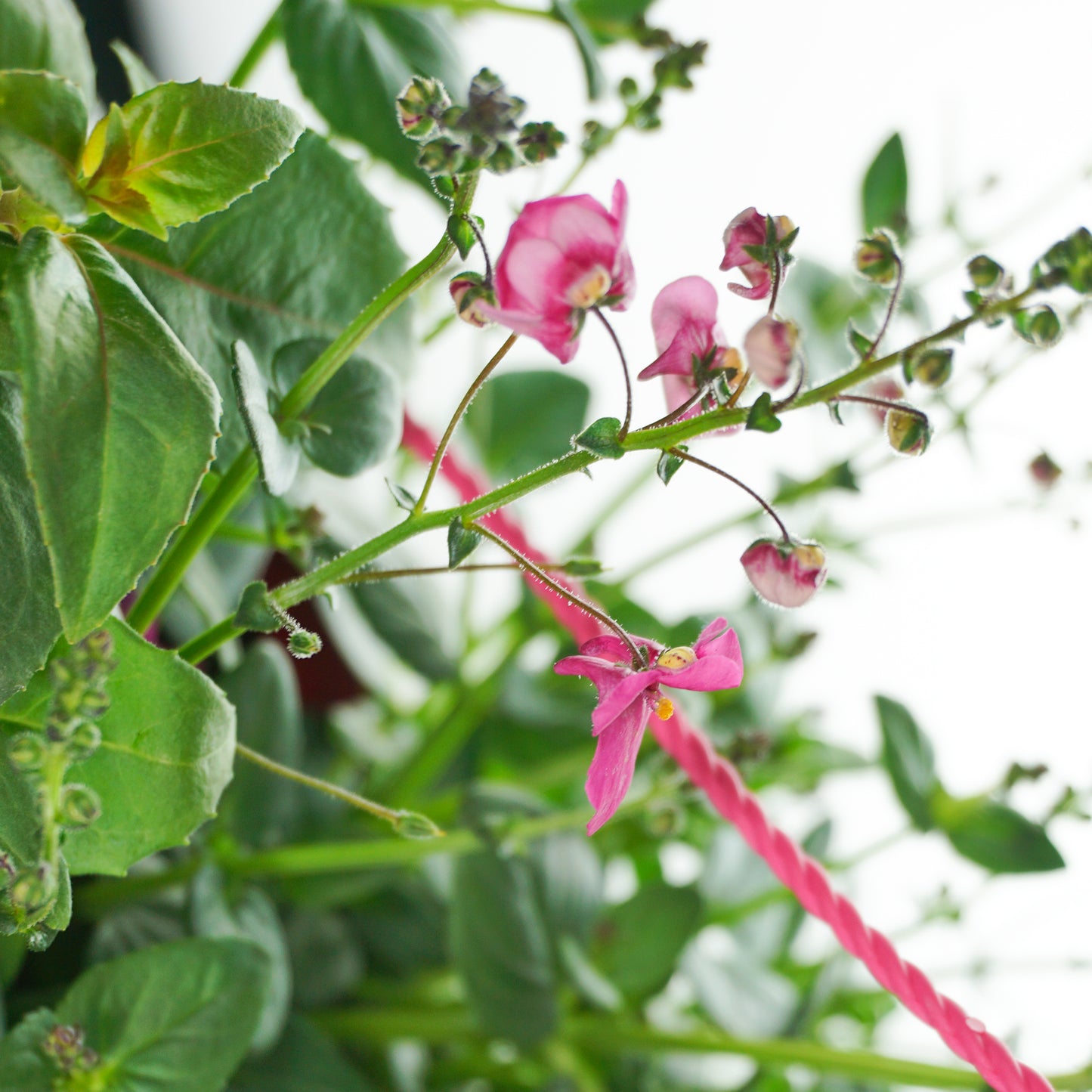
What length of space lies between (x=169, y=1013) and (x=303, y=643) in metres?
0.17

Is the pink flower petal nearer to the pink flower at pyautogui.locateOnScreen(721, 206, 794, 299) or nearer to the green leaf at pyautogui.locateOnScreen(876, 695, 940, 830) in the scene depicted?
the pink flower at pyautogui.locateOnScreen(721, 206, 794, 299)

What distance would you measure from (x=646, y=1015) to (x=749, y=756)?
0.21 metres

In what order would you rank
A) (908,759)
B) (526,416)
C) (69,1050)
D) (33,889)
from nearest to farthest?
(33,889) < (69,1050) < (908,759) < (526,416)

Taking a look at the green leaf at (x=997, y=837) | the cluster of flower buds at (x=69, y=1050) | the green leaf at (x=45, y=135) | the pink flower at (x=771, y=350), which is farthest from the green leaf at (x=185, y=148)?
the green leaf at (x=997, y=837)

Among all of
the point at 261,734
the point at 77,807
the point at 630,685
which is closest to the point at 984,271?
the point at 630,685

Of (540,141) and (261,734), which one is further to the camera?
(261,734)

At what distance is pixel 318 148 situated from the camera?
33cm

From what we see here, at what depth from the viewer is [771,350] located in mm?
199

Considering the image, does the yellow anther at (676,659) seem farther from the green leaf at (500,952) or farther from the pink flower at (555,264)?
the green leaf at (500,952)

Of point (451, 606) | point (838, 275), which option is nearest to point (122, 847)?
point (451, 606)

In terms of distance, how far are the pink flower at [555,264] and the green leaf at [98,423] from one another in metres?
0.07

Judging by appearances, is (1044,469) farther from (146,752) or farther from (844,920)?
(146,752)

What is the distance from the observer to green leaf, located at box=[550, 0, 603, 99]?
1.41 ft

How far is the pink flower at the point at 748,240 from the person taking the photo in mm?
231
